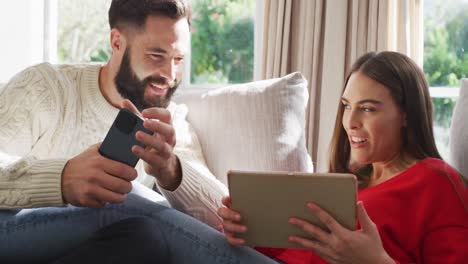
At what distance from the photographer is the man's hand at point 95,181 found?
129cm

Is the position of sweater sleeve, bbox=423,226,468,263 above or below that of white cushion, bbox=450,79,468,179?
below

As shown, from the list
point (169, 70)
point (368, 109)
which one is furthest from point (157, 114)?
point (169, 70)

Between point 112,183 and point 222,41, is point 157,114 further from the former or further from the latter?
point 222,41

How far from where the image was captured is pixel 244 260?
1.26 m

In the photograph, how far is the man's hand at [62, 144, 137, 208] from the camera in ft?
4.24

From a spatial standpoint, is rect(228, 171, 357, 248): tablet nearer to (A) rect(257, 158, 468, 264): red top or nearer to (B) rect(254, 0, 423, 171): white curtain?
(A) rect(257, 158, 468, 264): red top

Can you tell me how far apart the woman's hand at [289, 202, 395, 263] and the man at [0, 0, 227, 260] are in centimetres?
38

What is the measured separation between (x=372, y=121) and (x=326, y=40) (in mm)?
1570

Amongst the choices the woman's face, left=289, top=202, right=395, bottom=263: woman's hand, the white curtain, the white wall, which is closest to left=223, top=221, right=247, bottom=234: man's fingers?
left=289, top=202, right=395, bottom=263: woman's hand

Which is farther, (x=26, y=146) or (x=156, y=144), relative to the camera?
(x=26, y=146)

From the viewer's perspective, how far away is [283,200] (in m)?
1.21

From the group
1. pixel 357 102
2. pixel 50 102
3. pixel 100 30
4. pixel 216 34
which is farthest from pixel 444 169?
pixel 100 30

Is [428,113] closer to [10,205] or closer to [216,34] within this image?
[10,205]

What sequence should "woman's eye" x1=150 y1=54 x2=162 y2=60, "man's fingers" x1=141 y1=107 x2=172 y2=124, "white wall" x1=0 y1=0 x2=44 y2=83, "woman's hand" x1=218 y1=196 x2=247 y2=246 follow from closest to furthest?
"woman's hand" x1=218 y1=196 x2=247 y2=246 → "man's fingers" x1=141 y1=107 x2=172 y2=124 → "woman's eye" x1=150 y1=54 x2=162 y2=60 → "white wall" x1=0 y1=0 x2=44 y2=83
